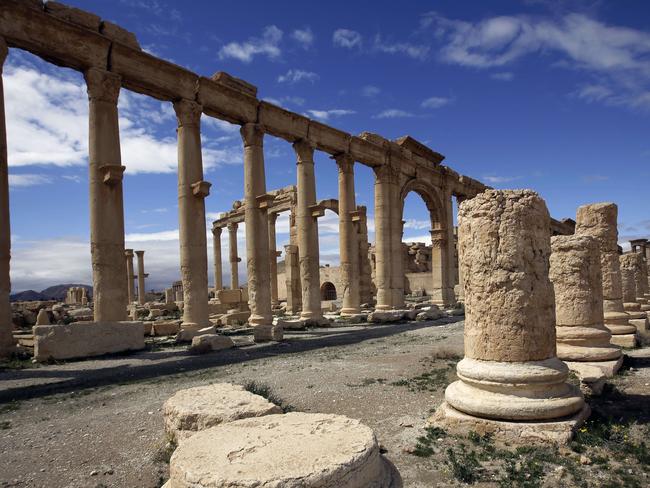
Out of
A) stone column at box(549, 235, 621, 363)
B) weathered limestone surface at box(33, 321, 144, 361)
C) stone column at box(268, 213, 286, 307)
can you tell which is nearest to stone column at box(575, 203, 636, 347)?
stone column at box(549, 235, 621, 363)

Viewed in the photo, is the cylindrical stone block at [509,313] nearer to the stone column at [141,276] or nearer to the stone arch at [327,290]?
the stone arch at [327,290]

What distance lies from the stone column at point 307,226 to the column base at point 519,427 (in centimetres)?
1311

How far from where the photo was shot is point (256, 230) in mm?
16188

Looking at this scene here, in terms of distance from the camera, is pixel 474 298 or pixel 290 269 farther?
pixel 290 269

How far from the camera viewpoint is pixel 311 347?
12.0 metres

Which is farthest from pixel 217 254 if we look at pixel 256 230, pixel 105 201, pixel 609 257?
pixel 609 257

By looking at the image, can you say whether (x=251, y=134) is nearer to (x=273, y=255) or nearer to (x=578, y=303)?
(x=578, y=303)

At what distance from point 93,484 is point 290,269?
21107 millimetres

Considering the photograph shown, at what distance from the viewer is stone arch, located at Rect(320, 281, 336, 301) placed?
3722cm

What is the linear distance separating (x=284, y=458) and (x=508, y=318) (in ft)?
10.9

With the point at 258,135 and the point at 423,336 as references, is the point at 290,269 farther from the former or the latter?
the point at 423,336

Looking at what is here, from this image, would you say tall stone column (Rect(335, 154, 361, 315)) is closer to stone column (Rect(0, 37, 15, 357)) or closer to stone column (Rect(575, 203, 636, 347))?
stone column (Rect(575, 203, 636, 347))

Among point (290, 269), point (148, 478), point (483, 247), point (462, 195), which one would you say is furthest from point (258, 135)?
point (462, 195)

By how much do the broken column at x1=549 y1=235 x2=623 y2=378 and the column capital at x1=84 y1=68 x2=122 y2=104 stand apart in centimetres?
1175
